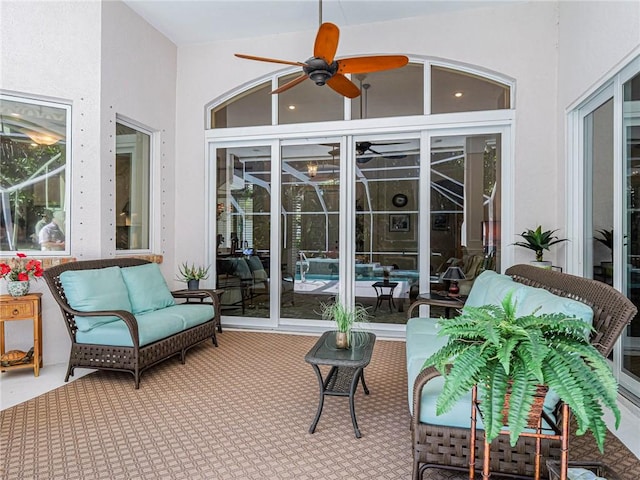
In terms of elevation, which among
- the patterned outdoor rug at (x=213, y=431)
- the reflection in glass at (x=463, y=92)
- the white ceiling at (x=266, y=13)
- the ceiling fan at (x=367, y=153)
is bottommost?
the patterned outdoor rug at (x=213, y=431)

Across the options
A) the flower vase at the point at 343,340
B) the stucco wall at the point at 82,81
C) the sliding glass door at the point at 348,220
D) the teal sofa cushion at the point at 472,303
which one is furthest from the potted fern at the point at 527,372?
the stucco wall at the point at 82,81

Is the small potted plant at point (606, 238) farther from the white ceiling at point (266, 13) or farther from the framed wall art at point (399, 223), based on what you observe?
the white ceiling at point (266, 13)

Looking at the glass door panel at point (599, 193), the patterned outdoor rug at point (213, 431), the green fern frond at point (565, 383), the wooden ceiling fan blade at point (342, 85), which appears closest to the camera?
the green fern frond at point (565, 383)

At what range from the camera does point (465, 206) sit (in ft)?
16.1

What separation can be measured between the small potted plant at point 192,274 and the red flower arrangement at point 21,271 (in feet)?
5.60

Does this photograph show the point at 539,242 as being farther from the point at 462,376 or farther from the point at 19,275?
the point at 19,275

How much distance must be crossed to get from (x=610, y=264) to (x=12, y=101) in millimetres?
5845

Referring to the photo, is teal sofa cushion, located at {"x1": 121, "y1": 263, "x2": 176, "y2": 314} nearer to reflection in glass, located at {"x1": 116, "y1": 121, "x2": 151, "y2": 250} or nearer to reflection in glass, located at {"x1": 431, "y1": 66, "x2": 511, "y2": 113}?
reflection in glass, located at {"x1": 116, "y1": 121, "x2": 151, "y2": 250}

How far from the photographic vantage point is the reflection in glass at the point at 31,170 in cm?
392

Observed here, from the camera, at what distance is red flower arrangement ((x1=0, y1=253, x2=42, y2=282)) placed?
3.47m

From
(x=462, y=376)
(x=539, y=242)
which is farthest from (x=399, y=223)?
(x=462, y=376)

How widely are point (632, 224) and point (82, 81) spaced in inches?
210

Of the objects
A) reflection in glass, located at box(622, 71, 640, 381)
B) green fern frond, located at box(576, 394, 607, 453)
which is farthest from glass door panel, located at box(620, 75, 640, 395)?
green fern frond, located at box(576, 394, 607, 453)

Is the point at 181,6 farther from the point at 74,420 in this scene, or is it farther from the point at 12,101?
the point at 74,420
